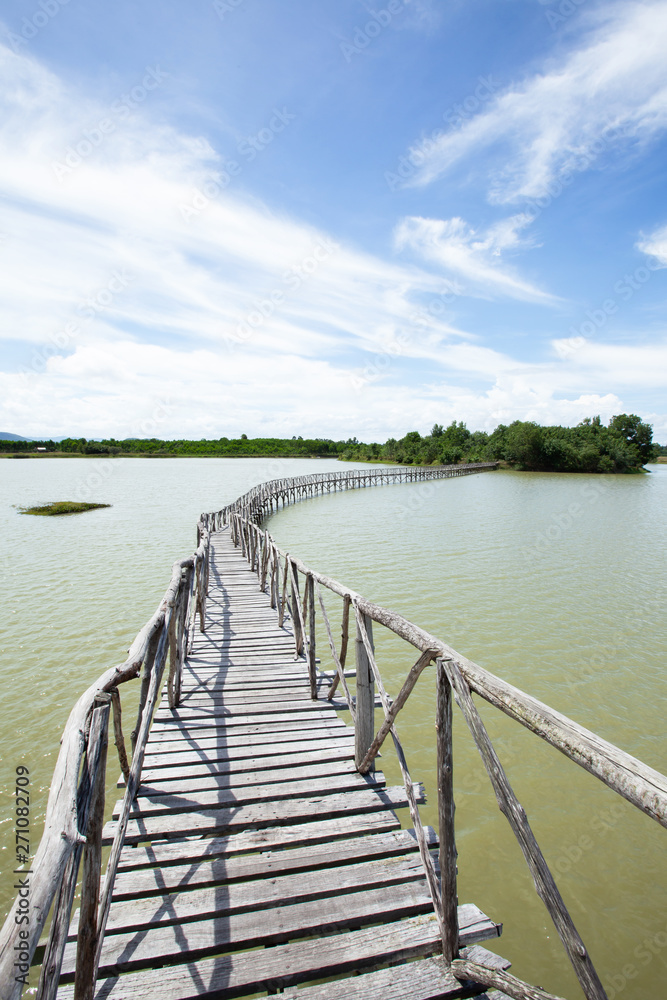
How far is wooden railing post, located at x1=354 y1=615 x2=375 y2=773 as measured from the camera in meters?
3.64

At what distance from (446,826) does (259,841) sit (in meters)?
1.29

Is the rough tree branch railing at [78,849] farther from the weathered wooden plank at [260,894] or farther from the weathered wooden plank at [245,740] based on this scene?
the weathered wooden plank at [245,740]

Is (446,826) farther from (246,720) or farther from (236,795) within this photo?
(246,720)

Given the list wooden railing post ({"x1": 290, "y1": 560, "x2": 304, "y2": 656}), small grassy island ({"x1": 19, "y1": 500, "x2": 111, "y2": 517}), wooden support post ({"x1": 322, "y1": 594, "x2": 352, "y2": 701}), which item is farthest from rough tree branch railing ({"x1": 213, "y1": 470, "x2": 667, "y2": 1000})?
small grassy island ({"x1": 19, "y1": 500, "x2": 111, "y2": 517})

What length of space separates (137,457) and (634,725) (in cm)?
14232

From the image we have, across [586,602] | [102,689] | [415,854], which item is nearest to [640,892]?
[415,854]

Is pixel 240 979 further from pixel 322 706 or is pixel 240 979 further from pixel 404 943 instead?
pixel 322 706

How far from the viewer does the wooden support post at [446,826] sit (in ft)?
7.56

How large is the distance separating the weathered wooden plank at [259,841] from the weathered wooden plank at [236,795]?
0.27 m

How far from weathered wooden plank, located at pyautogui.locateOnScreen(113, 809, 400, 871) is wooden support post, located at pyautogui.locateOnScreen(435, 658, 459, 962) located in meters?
0.86

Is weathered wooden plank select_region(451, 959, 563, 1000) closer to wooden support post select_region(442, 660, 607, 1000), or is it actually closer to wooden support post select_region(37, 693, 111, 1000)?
wooden support post select_region(442, 660, 607, 1000)

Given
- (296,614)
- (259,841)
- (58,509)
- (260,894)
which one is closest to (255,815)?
(259,841)

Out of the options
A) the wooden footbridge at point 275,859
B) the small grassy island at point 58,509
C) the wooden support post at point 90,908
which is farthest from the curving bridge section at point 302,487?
the wooden support post at point 90,908

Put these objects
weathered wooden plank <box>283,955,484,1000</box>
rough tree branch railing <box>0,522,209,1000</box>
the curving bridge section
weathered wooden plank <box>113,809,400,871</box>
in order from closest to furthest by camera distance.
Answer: rough tree branch railing <box>0,522,209,1000</box>
weathered wooden plank <box>283,955,484,1000</box>
weathered wooden plank <box>113,809,400,871</box>
the curving bridge section
